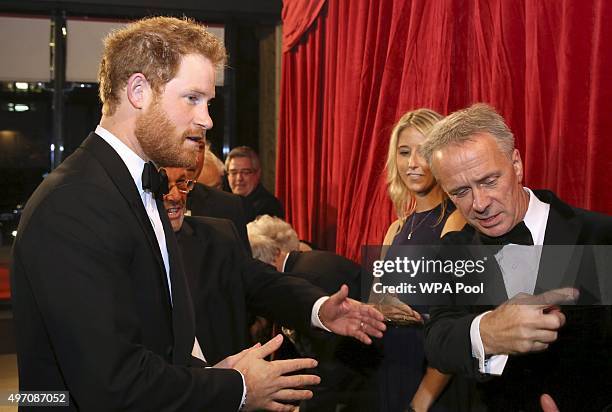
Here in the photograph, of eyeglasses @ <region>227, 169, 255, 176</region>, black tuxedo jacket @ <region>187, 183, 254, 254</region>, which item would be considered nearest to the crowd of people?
black tuxedo jacket @ <region>187, 183, 254, 254</region>

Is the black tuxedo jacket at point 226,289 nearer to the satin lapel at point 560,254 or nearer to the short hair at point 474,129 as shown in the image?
the short hair at point 474,129

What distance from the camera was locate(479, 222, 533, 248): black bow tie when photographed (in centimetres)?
178

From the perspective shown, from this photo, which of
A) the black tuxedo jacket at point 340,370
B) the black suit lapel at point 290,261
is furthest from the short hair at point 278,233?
the black tuxedo jacket at point 340,370

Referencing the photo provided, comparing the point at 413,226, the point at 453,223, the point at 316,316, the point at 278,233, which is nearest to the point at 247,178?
the point at 278,233

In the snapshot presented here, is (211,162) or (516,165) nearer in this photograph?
(516,165)

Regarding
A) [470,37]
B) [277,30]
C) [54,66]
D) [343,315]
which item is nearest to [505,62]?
[470,37]

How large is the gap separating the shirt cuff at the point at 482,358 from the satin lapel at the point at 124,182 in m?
0.66

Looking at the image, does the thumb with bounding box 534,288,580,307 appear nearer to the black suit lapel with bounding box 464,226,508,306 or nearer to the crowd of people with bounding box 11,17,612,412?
the crowd of people with bounding box 11,17,612,412

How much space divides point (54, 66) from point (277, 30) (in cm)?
254

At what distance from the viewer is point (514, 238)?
1803 millimetres

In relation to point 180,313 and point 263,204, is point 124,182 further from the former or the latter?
point 263,204

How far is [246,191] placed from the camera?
5590 millimetres

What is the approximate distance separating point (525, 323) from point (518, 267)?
0.71 feet

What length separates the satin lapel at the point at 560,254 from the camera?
165cm
